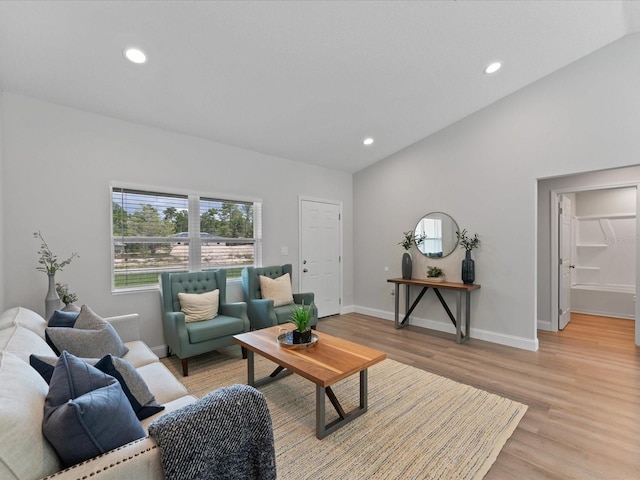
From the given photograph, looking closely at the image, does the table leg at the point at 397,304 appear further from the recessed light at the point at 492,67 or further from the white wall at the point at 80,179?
the recessed light at the point at 492,67

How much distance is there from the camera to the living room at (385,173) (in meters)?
2.77

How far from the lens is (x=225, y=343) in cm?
321

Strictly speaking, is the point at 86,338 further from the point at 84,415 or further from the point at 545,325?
the point at 545,325

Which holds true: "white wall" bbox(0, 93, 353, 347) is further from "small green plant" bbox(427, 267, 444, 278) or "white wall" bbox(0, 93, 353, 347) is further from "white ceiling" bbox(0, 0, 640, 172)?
"small green plant" bbox(427, 267, 444, 278)

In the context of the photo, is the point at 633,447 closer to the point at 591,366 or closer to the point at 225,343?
the point at 591,366

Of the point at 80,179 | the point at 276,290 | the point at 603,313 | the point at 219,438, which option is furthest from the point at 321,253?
the point at 603,313

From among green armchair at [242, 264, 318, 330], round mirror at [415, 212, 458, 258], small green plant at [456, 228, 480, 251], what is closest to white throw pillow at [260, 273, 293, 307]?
green armchair at [242, 264, 318, 330]

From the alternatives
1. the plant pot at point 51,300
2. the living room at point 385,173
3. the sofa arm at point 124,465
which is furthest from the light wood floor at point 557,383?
the plant pot at point 51,300

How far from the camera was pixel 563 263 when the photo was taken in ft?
14.8

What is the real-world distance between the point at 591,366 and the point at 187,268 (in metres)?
4.68

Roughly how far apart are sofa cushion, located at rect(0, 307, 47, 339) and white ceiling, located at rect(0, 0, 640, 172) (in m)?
1.97

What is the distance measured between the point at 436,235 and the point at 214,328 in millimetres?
3341

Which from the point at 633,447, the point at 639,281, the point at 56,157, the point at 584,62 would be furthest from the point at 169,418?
the point at 639,281

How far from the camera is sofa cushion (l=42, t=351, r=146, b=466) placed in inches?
38.2
